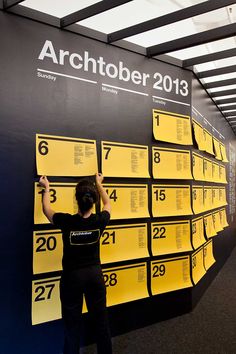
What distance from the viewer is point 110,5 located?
224cm

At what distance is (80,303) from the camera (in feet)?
6.85

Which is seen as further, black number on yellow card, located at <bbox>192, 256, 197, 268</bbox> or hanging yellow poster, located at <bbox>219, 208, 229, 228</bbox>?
hanging yellow poster, located at <bbox>219, 208, 229, 228</bbox>

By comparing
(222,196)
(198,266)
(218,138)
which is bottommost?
(198,266)

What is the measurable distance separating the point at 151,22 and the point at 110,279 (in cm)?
213

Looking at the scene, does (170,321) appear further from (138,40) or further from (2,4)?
(2,4)

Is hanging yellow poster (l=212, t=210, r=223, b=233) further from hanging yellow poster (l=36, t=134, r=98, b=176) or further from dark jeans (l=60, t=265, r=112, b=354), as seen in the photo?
dark jeans (l=60, t=265, r=112, b=354)

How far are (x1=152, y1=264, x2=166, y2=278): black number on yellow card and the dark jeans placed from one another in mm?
971

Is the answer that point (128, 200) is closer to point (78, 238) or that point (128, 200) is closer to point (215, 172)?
point (78, 238)

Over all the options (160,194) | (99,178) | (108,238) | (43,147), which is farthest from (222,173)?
(43,147)

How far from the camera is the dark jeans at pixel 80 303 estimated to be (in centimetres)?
204

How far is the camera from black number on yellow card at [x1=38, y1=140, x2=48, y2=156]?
238cm

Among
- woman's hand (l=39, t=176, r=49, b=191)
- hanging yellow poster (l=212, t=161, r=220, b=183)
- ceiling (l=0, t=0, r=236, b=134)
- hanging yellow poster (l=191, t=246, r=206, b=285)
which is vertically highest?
ceiling (l=0, t=0, r=236, b=134)

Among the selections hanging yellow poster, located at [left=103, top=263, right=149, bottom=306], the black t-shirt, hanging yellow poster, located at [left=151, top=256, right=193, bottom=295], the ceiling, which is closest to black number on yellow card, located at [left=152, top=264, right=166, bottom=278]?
hanging yellow poster, located at [left=151, top=256, right=193, bottom=295]

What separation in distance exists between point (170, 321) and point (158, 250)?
0.72 metres
